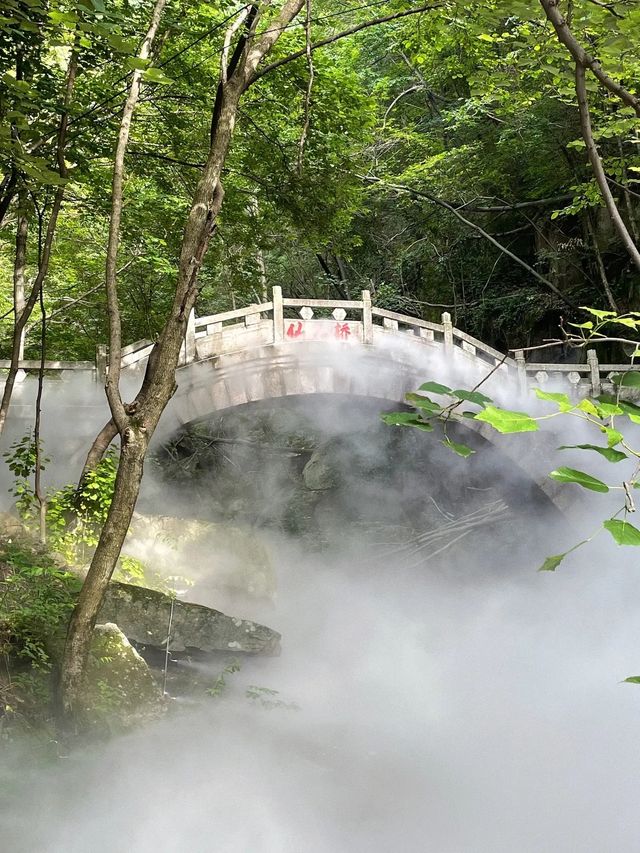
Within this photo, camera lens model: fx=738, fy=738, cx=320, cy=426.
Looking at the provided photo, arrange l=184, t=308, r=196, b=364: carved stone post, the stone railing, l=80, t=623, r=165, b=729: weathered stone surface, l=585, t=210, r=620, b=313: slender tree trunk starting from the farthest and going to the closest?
l=585, t=210, r=620, b=313: slender tree trunk, l=184, t=308, r=196, b=364: carved stone post, the stone railing, l=80, t=623, r=165, b=729: weathered stone surface

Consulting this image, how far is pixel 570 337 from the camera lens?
1809mm

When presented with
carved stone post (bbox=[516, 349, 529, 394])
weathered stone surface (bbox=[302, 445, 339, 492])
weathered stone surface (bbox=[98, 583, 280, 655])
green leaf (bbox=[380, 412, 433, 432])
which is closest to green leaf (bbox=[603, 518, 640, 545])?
green leaf (bbox=[380, 412, 433, 432])

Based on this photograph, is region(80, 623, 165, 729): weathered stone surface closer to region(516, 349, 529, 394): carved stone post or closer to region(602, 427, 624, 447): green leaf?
region(602, 427, 624, 447): green leaf

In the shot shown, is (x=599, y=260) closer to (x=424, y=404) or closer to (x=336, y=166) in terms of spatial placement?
(x=336, y=166)

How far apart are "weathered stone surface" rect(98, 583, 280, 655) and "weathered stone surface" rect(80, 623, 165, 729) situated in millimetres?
1234

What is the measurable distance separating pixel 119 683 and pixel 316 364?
677 cm

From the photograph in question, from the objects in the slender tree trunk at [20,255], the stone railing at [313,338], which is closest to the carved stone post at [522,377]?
the stone railing at [313,338]

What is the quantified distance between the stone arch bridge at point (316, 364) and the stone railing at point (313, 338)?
0.02 meters

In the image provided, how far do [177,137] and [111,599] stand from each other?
6.07 metres

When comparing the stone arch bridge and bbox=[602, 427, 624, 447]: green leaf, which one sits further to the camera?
the stone arch bridge

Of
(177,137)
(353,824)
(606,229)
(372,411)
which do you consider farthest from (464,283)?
(353,824)

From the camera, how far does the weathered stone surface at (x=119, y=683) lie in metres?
7.25

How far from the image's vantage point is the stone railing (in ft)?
38.2

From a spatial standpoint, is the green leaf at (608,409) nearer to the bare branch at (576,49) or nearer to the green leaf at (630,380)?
the green leaf at (630,380)
